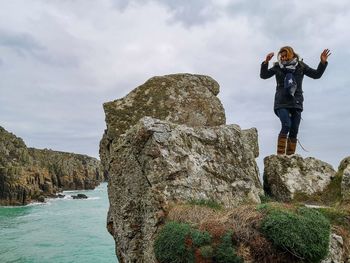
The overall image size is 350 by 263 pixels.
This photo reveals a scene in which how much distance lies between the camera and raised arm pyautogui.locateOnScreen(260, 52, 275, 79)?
13.4 metres

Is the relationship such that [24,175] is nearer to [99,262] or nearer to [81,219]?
[81,219]

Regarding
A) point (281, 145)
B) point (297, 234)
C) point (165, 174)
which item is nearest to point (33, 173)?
point (281, 145)

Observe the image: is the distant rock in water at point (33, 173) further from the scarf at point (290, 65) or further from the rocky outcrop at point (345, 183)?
the rocky outcrop at point (345, 183)

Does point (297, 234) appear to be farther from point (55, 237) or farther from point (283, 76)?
point (55, 237)

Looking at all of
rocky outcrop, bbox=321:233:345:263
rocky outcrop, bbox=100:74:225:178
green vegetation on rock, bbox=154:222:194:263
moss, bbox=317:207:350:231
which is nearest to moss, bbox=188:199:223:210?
green vegetation on rock, bbox=154:222:194:263

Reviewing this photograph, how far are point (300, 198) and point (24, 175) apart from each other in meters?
109

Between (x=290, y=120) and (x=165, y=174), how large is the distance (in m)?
4.85

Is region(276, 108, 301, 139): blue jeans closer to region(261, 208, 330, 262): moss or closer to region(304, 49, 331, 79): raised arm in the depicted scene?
region(304, 49, 331, 79): raised arm

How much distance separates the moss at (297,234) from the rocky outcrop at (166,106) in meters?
6.54

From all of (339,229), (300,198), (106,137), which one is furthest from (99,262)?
(339,229)

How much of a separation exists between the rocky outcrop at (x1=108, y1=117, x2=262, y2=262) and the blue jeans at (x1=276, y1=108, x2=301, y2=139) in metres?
1.43

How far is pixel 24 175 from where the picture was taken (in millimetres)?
112375

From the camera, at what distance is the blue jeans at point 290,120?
522 inches

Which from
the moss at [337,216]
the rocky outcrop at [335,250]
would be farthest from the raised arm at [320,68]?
the rocky outcrop at [335,250]
